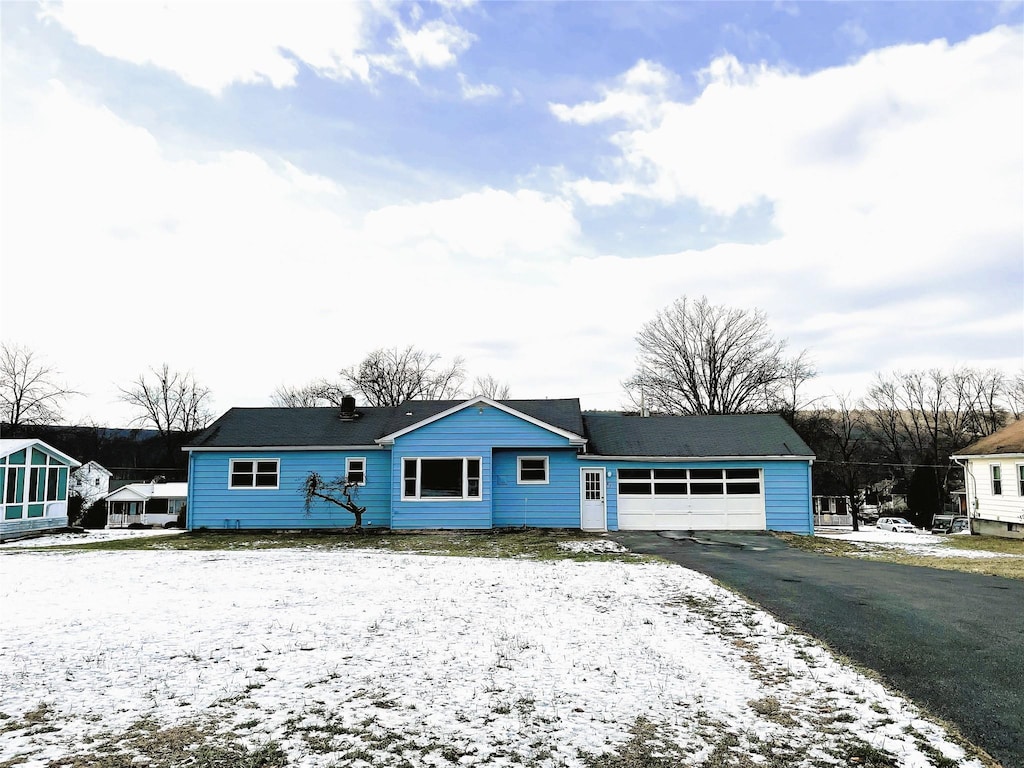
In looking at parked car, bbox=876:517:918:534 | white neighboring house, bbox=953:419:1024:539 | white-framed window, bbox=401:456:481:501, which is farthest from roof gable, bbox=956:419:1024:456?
white-framed window, bbox=401:456:481:501

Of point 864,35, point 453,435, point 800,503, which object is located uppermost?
point 864,35

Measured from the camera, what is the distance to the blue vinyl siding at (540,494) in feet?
68.2

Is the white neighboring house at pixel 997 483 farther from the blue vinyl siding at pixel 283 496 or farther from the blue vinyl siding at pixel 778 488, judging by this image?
the blue vinyl siding at pixel 283 496

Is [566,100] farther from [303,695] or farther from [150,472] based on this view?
[150,472]

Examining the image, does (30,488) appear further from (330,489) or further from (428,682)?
(428,682)

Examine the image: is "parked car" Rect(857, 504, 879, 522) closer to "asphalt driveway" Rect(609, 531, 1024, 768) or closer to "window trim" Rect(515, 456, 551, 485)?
"window trim" Rect(515, 456, 551, 485)

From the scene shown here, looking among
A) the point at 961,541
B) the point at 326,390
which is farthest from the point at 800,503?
the point at 326,390

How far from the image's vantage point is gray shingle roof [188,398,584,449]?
21875 millimetres

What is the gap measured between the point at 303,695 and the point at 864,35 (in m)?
15.1

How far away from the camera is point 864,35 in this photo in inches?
514

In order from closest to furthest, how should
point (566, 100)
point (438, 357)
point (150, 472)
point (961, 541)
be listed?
point (566, 100) < point (961, 541) < point (438, 357) < point (150, 472)

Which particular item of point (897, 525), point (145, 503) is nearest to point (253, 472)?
point (897, 525)

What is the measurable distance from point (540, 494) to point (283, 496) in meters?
8.56

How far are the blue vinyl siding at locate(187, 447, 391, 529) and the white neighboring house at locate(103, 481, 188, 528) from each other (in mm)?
36997
